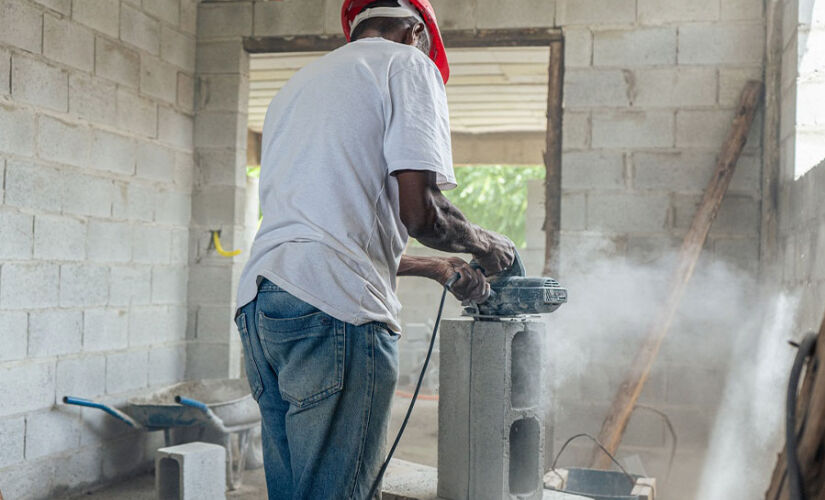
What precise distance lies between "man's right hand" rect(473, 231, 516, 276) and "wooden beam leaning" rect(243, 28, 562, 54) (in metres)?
2.70

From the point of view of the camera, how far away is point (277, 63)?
19.6 feet

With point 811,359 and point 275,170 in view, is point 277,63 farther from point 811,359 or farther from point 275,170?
point 811,359

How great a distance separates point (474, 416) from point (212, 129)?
315 centimetres

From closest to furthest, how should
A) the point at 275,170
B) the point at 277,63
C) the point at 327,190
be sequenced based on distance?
the point at 327,190
the point at 275,170
the point at 277,63

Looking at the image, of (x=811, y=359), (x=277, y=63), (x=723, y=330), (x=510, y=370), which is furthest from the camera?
(x=277, y=63)

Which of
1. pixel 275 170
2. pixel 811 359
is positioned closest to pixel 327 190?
pixel 275 170

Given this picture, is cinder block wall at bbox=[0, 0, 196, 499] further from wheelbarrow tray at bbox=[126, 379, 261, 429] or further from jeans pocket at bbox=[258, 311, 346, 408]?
jeans pocket at bbox=[258, 311, 346, 408]

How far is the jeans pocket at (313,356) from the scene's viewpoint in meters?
1.61

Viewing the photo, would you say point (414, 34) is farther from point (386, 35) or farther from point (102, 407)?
point (102, 407)

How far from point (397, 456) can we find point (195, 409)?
5.54 feet

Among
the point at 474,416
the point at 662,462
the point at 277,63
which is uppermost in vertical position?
the point at 277,63

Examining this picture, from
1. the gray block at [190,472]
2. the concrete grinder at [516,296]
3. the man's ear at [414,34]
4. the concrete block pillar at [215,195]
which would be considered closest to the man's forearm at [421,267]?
the concrete grinder at [516,296]

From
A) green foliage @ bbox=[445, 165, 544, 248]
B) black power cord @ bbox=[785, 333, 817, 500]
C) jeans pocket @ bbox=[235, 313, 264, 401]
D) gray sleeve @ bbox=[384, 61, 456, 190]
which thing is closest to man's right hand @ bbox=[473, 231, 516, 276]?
gray sleeve @ bbox=[384, 61, 456, 190]

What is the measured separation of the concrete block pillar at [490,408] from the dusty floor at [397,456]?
2012mm
